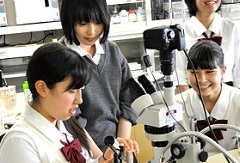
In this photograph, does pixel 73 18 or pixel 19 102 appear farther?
pixel 19 102

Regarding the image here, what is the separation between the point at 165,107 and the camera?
87 centimetres

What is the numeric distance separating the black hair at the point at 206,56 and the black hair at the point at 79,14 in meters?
0.49

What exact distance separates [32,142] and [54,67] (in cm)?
23

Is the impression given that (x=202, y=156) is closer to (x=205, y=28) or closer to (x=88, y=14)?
(x=88, y=14)

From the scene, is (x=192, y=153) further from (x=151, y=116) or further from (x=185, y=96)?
(x=185, y=96)

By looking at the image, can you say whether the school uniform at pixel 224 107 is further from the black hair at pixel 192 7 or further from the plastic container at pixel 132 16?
the plastic container at pixel 132 16

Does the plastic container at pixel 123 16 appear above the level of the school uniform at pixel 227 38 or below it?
above

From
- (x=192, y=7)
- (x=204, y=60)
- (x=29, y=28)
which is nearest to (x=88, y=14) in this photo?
(x=204, y=60)

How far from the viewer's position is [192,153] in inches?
35.1

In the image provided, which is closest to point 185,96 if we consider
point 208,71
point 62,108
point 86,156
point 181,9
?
point 208,71

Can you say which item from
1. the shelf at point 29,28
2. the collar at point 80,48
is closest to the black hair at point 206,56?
the collar at point 80,48

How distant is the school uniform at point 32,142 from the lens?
99 centimetres

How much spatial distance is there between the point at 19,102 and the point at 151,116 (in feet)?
4.84

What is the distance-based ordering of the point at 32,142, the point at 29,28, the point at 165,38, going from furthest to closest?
the point at 29,28 → the point at 32,142 → the point at 165,38
